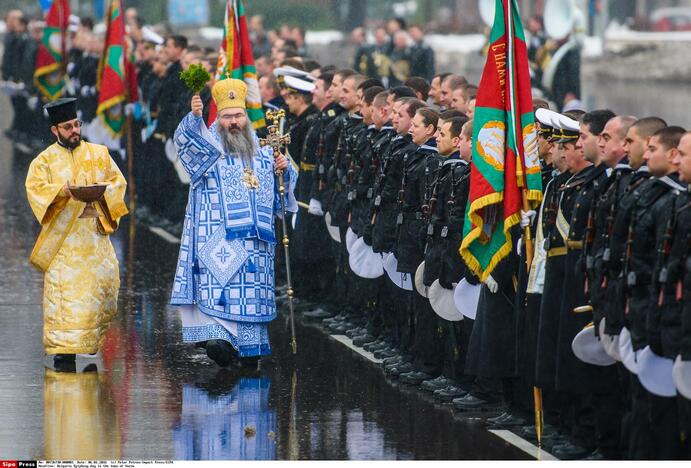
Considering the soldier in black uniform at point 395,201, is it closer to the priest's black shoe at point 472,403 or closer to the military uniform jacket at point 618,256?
the priest's black shoe at point 472,403

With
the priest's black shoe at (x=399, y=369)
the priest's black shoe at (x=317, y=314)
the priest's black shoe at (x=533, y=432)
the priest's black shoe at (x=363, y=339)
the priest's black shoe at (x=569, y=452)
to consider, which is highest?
the priest's black shoe at (x=569, y=452)

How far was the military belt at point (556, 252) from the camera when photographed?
35.2 feet

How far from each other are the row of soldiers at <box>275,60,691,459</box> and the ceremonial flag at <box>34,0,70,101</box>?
13599 millimetres

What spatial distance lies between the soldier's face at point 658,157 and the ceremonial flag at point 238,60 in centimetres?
771

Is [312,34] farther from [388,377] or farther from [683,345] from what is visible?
[683,345]

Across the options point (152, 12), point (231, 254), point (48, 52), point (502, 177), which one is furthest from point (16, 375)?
point (152, 12)

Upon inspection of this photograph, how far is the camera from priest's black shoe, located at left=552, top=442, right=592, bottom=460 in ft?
34.4

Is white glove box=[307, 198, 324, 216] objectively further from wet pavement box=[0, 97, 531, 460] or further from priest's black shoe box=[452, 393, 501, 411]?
priest's black shoe box=[452, 393, 501, 411]

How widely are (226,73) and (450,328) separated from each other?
5390 mm

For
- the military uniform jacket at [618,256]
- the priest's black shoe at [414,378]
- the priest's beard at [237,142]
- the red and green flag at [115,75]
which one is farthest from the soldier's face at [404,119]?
the red and green flag at [115,75]

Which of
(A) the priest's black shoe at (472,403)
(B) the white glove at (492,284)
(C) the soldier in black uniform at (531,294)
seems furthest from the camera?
(A) the priest's black shoe at (472,403)

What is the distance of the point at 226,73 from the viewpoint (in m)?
17.0

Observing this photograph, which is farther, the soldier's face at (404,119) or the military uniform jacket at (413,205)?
the soldier's face at (404,119)

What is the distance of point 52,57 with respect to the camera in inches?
1137
